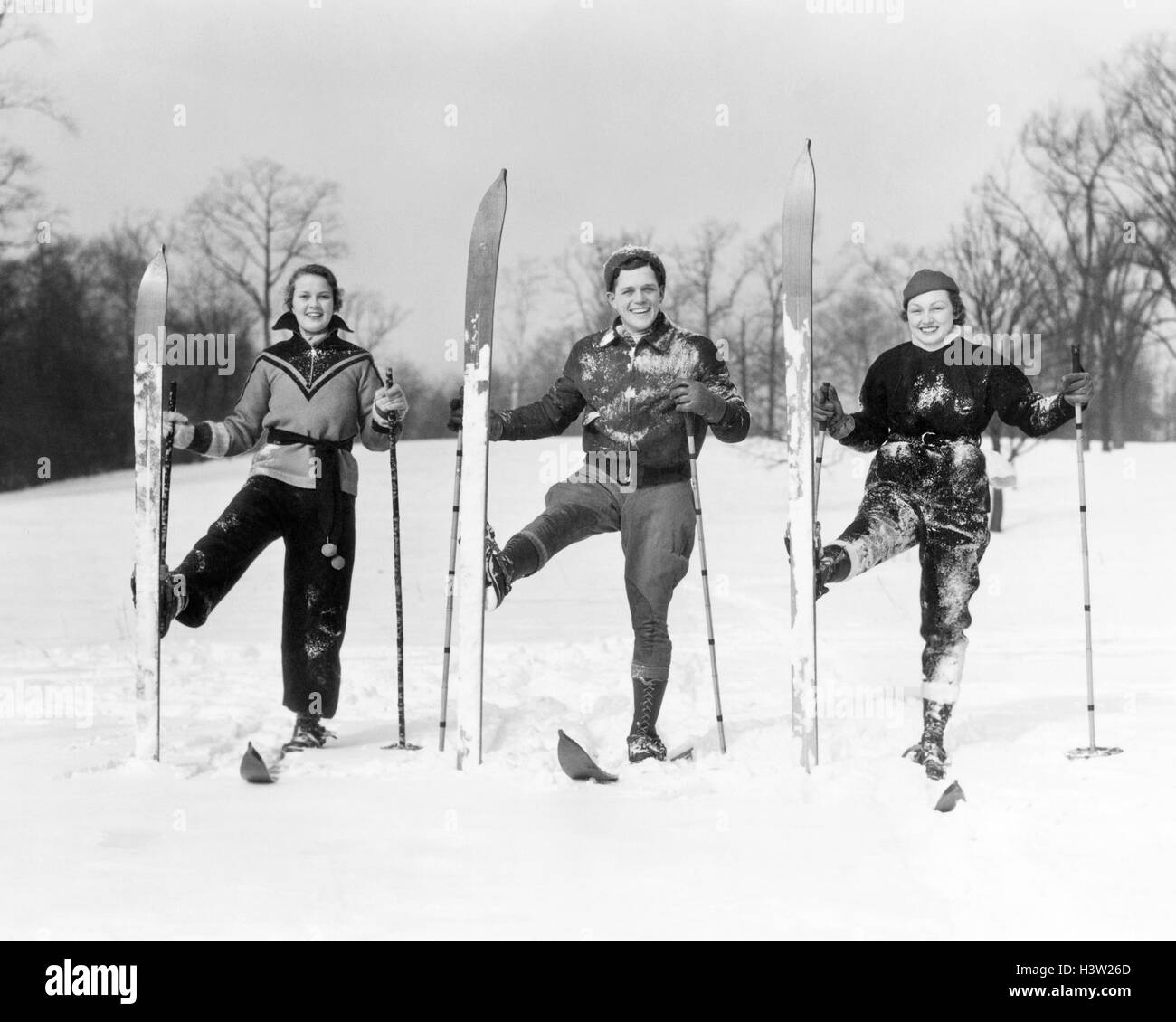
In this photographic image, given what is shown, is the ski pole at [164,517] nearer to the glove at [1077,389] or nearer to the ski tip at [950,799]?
the ski tip at [950,799]

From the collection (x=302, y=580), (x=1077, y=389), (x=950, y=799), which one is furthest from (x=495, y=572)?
(x=1077, y=389)

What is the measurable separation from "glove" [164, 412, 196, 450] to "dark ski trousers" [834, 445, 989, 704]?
2447 millimetres

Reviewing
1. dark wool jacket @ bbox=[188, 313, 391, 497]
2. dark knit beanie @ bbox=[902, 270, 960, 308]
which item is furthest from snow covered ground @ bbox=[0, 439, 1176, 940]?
dark knit beanie @ bbox=[902, 270, 960, 308]

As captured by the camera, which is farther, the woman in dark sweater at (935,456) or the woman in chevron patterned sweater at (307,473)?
the woman in chevron patterned sweater at (307,473)

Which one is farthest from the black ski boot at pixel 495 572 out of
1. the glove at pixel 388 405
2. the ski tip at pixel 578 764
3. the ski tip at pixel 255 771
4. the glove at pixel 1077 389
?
the glove at pixel 1077 389

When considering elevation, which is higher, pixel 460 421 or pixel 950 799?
pixel 460 421

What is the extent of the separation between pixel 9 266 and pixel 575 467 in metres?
13.3

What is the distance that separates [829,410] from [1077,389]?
88 cm

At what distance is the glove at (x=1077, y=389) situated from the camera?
4770 millimetres

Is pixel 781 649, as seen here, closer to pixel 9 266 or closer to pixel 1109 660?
pixel 1109 660

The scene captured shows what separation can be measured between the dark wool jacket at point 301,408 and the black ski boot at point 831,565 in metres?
1.74

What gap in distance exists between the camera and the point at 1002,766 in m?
4.76

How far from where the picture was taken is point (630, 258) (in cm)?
505

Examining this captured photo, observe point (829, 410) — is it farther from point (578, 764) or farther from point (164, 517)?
point (164, 517)
